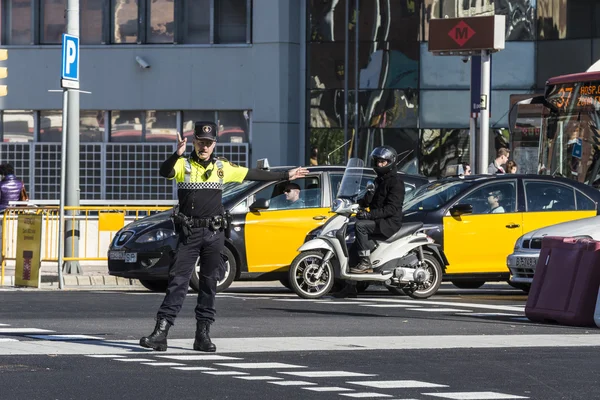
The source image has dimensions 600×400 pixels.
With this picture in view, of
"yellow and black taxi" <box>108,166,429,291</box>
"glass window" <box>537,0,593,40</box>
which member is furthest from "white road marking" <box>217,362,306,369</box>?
"glass window" <box>537,0,593,40</box>

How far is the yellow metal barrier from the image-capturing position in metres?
22.1

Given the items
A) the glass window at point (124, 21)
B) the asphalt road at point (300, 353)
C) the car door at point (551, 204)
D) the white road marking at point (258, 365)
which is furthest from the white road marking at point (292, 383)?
the glass window at point (124, 21)

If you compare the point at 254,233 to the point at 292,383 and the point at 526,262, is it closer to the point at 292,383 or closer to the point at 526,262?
the point at 526,262

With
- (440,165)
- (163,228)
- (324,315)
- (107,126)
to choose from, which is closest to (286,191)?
(163,228)

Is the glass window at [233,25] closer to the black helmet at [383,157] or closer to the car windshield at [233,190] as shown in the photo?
the car windshield at [233,190]

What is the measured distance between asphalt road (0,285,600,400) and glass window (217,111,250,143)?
21008 millimetres

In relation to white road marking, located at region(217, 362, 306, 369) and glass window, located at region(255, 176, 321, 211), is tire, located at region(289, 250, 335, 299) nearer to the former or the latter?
glass window, located at region(255, 176, 321, 211)

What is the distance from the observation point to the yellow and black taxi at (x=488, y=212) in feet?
60.6

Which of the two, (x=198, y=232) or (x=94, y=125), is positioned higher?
(x=94, y=125)

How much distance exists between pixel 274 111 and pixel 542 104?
15.1 metres

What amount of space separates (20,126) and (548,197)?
22817 millimetres

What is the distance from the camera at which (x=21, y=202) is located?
978 inches

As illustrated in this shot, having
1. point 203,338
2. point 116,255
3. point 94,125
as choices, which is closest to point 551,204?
point 116,255

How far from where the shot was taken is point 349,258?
694 inches
